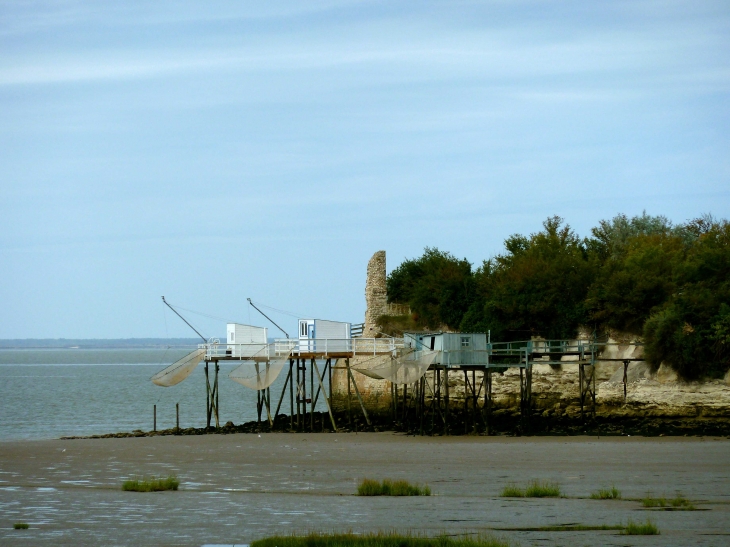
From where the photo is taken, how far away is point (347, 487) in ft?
72.1

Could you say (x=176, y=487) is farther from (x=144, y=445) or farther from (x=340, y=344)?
(x=340, y=344)

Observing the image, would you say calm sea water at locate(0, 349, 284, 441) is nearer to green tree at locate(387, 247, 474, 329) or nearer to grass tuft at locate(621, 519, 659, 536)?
green tree at locate(387, 247, 474, 329)

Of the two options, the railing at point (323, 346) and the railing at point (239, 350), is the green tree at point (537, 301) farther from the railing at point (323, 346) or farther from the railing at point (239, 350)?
the railing at point (239, 350)

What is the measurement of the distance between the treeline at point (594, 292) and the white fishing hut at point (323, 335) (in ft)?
31.6

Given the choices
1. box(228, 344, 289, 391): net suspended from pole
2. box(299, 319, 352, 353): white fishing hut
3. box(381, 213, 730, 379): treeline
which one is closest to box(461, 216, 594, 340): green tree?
box(381, 213, 730, 379): treeline

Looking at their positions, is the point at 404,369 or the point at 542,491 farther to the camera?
the point at 404,369

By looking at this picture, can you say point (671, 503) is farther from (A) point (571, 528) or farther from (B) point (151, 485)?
(B) point (151, 485)

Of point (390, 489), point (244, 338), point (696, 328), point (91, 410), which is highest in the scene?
point (696, 328)

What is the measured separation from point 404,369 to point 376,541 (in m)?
26.2

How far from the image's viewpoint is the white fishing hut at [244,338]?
43.8m

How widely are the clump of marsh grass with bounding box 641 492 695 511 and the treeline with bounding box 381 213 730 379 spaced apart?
936 inches

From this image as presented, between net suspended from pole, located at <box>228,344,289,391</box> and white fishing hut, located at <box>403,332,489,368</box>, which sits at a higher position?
white fishing hut, located at <box>403,332,489,368</box>

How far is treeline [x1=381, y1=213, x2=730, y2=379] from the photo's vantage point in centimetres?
4244

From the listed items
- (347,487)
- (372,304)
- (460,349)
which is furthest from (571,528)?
(372,304)
